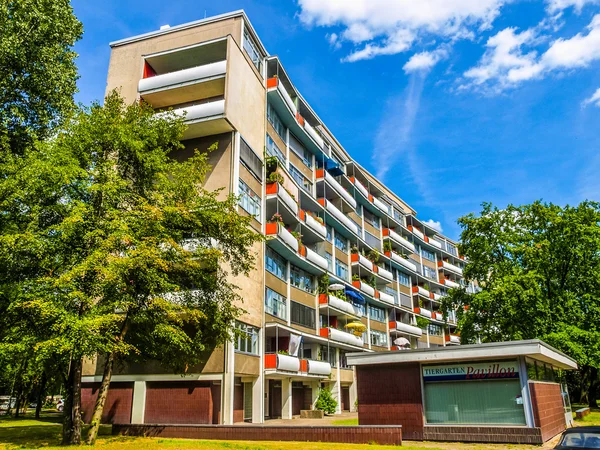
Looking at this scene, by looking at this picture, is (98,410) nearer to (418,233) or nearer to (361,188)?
(361,188)

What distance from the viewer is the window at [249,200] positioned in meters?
32.1

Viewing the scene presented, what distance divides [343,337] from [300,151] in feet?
57.2

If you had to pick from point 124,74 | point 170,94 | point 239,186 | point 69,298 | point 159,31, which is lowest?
point 69,298

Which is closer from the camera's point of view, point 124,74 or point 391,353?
point 391,353

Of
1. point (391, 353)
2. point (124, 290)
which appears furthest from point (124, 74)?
point (391, 353)

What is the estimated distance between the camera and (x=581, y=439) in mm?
12852

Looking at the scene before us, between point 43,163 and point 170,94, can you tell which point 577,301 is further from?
point 43,163

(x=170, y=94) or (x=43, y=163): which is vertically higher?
(x=170, y=94)

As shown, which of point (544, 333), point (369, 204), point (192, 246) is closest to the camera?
point (192, 246)

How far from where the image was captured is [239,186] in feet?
104

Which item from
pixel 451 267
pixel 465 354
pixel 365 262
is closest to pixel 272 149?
pixel 365 262

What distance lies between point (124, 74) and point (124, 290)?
20.6m

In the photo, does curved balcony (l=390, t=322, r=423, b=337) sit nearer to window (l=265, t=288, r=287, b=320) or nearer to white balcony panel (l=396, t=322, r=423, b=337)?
white balcony panel (l=396, t=322, r=423, b=337)

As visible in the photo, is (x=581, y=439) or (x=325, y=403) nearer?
(x=581, y=439)
